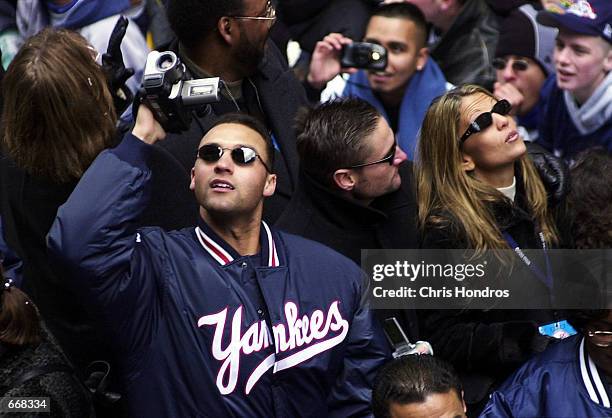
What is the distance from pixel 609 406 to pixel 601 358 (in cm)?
14

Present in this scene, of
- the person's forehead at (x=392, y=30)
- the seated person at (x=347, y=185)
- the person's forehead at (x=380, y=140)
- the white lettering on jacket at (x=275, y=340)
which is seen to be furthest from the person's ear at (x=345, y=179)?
the person's forehead at (x=392, y=30)

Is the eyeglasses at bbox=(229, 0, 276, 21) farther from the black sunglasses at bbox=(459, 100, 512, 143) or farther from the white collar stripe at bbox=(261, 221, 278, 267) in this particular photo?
the white collar stripe at bbox=(261, 221, 278, 267)

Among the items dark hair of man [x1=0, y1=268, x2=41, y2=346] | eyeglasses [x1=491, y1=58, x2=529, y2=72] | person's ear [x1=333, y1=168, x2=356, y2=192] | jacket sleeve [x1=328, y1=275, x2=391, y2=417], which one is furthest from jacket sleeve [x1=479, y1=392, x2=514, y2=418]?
eyeglasses [x1=491, y1=58, x2=529, y2=72]

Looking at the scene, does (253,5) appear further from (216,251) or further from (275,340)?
(275,340)

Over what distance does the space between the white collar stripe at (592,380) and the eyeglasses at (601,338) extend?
8 centimetres

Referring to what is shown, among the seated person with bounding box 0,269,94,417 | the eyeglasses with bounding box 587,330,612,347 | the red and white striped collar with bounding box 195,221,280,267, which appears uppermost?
the red and white striped collar with bounding box 195,221,280,267

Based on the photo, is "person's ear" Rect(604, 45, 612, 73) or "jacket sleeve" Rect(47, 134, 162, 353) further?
"person's ear" Rect(604, 45, 612, 73)

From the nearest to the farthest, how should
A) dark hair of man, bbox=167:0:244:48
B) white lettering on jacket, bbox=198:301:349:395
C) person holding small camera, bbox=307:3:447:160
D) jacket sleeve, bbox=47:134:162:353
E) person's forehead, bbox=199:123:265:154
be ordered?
jacket sleeve, bbox=47:134:162:353 < white lettering on jacket, bbox=198:301:349:395 < person's forehead, bbox=199:123:265:154 < dark hair of man, bbox=167:0:244:48 < person holding small camera, bbox=307:3:447:160

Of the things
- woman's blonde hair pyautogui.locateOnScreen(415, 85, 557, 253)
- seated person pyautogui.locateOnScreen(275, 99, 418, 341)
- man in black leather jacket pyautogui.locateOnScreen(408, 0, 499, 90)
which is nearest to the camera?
woman's blonde hair pyautogui.locateOnScreen(415, 85, 557, 253)

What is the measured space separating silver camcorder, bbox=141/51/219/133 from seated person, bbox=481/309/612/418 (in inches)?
50.6

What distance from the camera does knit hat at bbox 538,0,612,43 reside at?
17.1ft

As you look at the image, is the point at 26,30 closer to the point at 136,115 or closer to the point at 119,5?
the point at 119,5

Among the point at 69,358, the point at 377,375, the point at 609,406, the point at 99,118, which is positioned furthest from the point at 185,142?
the point at 609,406

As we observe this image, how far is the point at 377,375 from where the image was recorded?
11.6 feet
